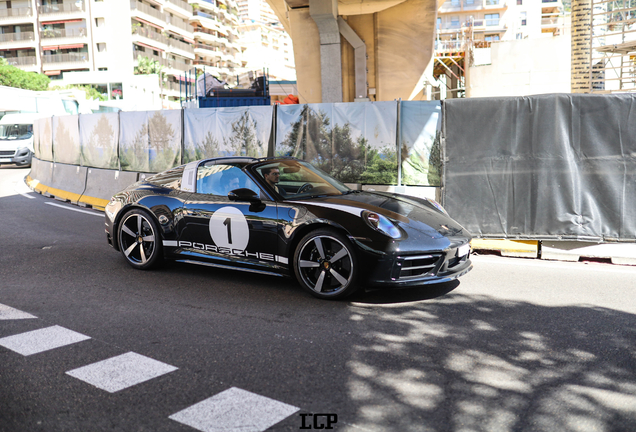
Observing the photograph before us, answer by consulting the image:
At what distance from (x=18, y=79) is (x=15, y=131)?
39.0 m

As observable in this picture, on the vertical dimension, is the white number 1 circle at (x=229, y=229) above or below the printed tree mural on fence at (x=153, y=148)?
below

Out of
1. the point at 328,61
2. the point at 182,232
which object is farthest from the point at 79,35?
the point at 182,232

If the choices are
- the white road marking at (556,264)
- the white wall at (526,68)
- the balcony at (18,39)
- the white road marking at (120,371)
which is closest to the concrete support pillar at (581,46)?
the white wall at (526,68)

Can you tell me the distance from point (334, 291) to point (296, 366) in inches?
61.9

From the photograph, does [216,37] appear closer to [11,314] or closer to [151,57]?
[151,57]

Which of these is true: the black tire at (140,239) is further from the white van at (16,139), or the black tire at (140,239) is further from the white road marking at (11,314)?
the white van at (16,139)

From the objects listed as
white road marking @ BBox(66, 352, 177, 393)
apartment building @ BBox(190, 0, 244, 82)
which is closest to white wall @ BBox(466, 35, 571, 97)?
white road marking @ BBox(66, 352, 177, 393)

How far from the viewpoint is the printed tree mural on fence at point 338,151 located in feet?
31.2

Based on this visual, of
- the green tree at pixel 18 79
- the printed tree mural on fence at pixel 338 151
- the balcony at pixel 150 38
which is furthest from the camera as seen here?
the balcony at pixel 150 38

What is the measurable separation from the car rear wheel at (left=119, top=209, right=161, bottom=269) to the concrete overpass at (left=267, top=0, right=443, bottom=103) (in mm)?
17921

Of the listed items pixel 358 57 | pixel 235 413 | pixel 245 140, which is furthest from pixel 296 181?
pixel 358 57

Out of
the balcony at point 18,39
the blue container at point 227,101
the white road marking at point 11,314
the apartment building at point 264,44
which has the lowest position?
the white road marking at point 11,314

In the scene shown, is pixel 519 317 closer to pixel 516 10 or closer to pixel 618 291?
pixel 618 291

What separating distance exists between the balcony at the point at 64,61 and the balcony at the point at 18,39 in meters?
2.64
